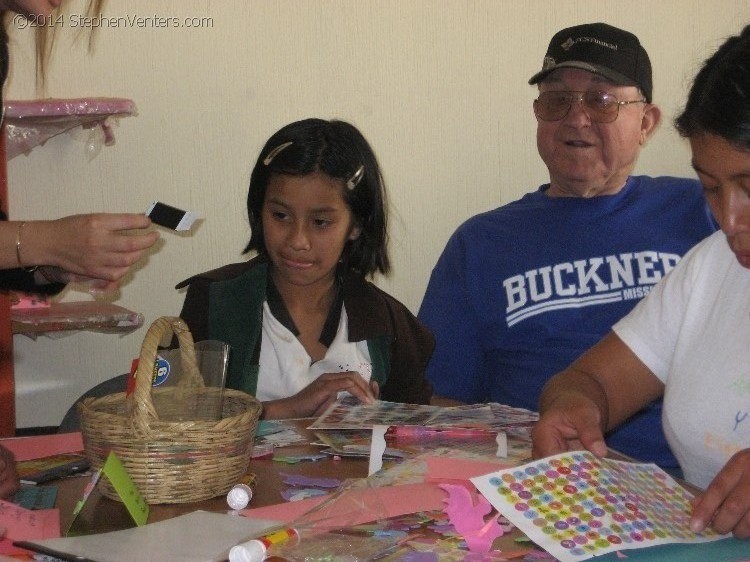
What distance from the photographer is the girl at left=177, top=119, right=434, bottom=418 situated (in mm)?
2068

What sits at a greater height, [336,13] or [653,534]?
[336,13]

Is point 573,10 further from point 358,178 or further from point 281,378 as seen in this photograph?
point 281,378

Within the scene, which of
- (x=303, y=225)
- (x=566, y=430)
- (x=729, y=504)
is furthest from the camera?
(x=303, y=225)

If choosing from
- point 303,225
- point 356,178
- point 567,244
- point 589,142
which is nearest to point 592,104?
point 589,142

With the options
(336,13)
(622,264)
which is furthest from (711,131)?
(336,13)

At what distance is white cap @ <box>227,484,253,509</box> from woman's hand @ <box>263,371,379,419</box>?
565mm

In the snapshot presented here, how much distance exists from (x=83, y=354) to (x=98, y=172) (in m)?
0.54

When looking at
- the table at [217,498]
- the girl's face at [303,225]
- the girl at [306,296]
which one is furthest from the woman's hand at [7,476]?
the girl's face at [303,225]

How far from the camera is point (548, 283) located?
2.08 m

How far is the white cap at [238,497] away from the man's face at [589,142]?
1229mm

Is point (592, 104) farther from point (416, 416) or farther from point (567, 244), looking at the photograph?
point (416, 416)

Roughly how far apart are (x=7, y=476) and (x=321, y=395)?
676mm

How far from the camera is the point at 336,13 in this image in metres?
A: 2.94

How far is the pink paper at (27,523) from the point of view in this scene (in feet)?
3.42
